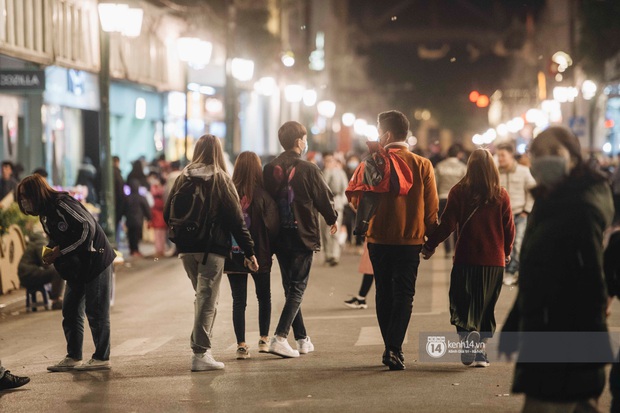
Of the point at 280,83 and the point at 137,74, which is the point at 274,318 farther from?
the point at 280,83

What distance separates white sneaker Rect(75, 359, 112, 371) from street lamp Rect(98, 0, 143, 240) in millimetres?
11740

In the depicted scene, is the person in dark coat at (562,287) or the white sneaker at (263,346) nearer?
the person in dark coat at (562,287)

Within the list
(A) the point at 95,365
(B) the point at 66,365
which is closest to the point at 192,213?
(A) the point at 95,365

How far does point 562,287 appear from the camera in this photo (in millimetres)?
5113

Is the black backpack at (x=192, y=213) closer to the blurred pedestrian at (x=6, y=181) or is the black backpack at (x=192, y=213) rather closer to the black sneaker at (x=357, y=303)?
the black sneaker at (x=357, y=303)

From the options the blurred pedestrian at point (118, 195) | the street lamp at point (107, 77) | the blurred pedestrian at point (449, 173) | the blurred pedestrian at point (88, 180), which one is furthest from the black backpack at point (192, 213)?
the blurred pedestrian at point (88, 180)

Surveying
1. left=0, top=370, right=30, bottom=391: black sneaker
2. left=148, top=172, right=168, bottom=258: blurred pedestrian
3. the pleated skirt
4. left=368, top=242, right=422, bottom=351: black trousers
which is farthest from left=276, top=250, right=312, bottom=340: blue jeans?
left=148, top=172, right=168, bottom=258: blurred pedestrian

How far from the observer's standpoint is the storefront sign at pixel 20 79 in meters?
21.8

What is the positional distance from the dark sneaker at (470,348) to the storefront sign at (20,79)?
14.1m

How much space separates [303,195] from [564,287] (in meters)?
5.34

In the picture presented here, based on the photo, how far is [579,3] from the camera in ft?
163

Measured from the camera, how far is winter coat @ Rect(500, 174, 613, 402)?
5078 millimetres

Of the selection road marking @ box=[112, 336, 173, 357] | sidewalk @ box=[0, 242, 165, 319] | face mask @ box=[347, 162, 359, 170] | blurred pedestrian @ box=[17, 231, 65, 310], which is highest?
face mask @ box=[347, 162, 359, 170]

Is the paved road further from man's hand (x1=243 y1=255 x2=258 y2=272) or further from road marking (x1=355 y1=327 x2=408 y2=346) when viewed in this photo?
man's hand (x1=243 y1=255 x2=258 y2=272)
